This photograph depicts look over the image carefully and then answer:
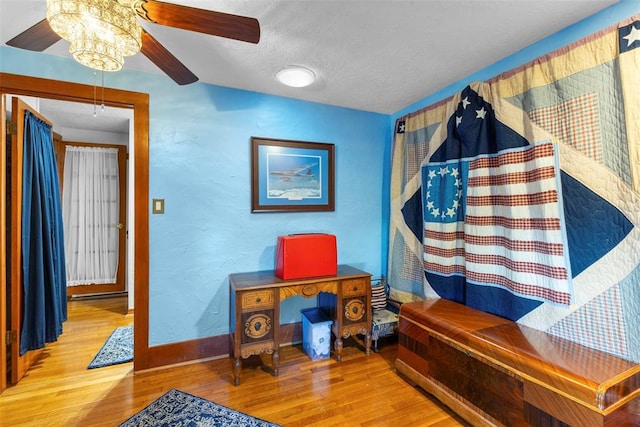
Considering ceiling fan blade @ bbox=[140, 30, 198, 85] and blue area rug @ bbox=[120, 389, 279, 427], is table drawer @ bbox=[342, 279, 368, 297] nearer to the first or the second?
blue area rug @ bbox=[120, 389, 279, 427]

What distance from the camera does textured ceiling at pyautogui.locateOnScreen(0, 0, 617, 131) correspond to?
137 cm

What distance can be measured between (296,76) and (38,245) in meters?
2.30

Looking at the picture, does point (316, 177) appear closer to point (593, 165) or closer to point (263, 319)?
point (263, 319)

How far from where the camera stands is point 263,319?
2.01 meters

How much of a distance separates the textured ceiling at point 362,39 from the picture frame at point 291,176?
1.64 feet

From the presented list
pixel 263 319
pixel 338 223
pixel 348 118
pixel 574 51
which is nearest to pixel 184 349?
pixel 263 319

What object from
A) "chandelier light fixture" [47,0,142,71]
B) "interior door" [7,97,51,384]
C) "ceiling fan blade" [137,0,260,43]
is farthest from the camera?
"interior door" [7,97,51,384]

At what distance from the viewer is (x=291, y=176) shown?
248 cm

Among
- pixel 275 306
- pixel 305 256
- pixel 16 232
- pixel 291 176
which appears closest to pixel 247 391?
pixel 275 306

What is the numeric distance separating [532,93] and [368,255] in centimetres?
182

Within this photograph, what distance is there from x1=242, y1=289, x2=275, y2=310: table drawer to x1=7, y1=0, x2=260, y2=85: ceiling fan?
1.48 m

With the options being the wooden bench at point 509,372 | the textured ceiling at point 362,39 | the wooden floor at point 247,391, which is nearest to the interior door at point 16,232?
the wooden floor at point 247,391

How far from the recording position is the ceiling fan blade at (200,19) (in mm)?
1029

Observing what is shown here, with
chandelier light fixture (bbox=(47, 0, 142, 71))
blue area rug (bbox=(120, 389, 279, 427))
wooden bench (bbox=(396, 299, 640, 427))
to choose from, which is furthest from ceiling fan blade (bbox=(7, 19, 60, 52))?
wooden bench (bbox=(396, 299, 640, 427))
